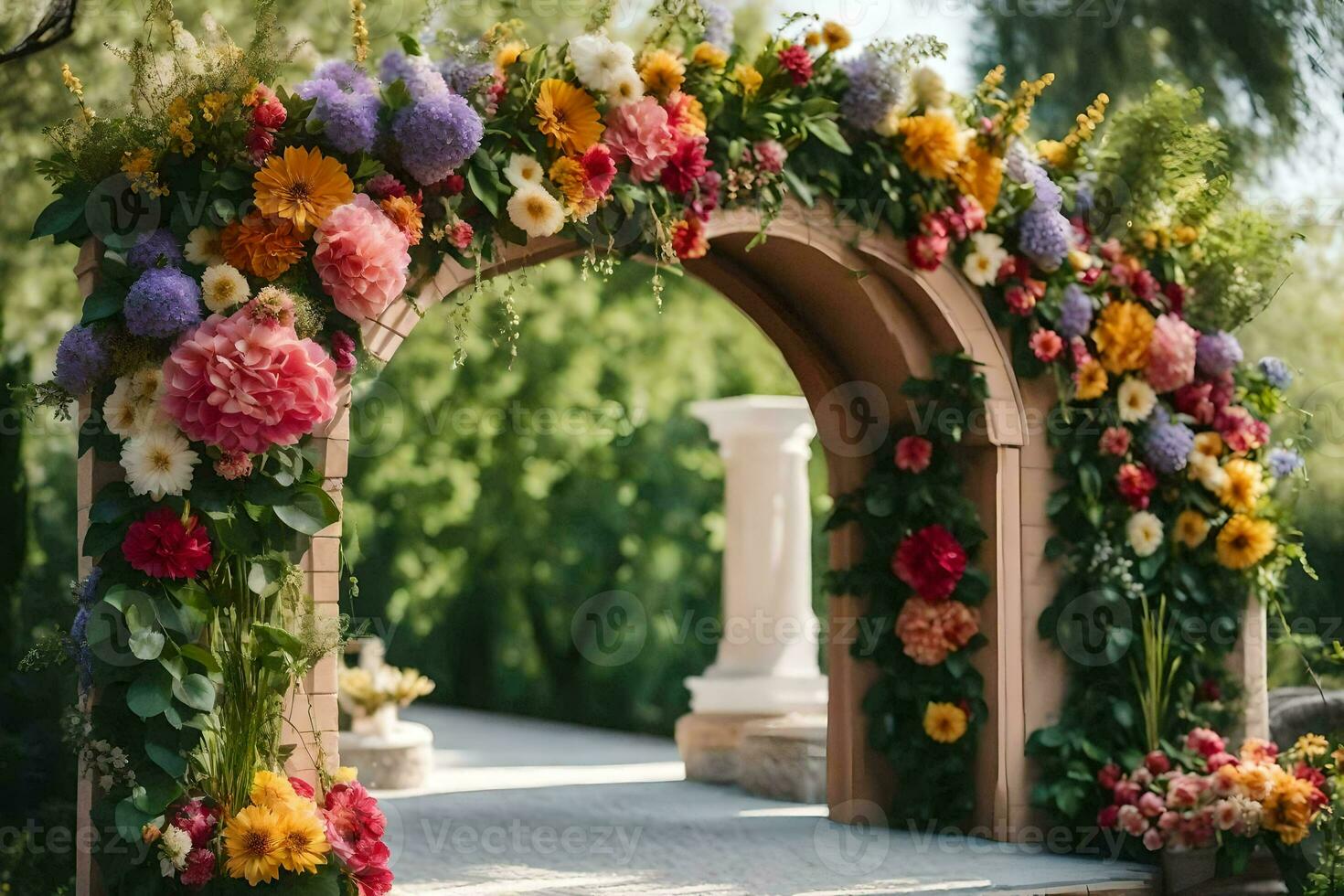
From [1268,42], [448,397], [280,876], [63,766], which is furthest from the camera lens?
[448,397]

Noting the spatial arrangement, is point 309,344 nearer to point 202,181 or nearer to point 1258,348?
point 202,181

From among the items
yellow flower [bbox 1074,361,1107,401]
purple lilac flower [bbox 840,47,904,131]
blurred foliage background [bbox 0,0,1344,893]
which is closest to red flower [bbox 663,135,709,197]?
purple lilac flower [bbox 840,47,904,131]

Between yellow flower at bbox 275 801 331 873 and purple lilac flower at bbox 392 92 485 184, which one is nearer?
yellow flower at bbox 275 801 331 873

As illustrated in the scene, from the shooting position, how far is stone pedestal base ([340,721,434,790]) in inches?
348

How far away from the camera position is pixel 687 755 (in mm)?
9008

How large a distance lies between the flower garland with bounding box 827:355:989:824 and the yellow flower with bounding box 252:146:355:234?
2.65 metres

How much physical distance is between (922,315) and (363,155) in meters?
2.55

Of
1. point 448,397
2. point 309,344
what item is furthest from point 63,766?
point 448,397

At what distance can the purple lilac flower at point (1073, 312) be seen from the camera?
643 cm

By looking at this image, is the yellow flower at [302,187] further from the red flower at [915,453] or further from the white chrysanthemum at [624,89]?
the red flower at [915,453]

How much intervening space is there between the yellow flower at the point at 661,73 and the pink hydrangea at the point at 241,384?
1.62 m

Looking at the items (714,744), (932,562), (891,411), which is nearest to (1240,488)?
(932,562)

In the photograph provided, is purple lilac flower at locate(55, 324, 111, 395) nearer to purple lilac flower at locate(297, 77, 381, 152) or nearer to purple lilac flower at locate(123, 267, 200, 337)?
purple lilac flower at locate(123, 267, 200, 337)

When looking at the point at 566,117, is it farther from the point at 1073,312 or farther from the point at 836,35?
the point at 1073,312
